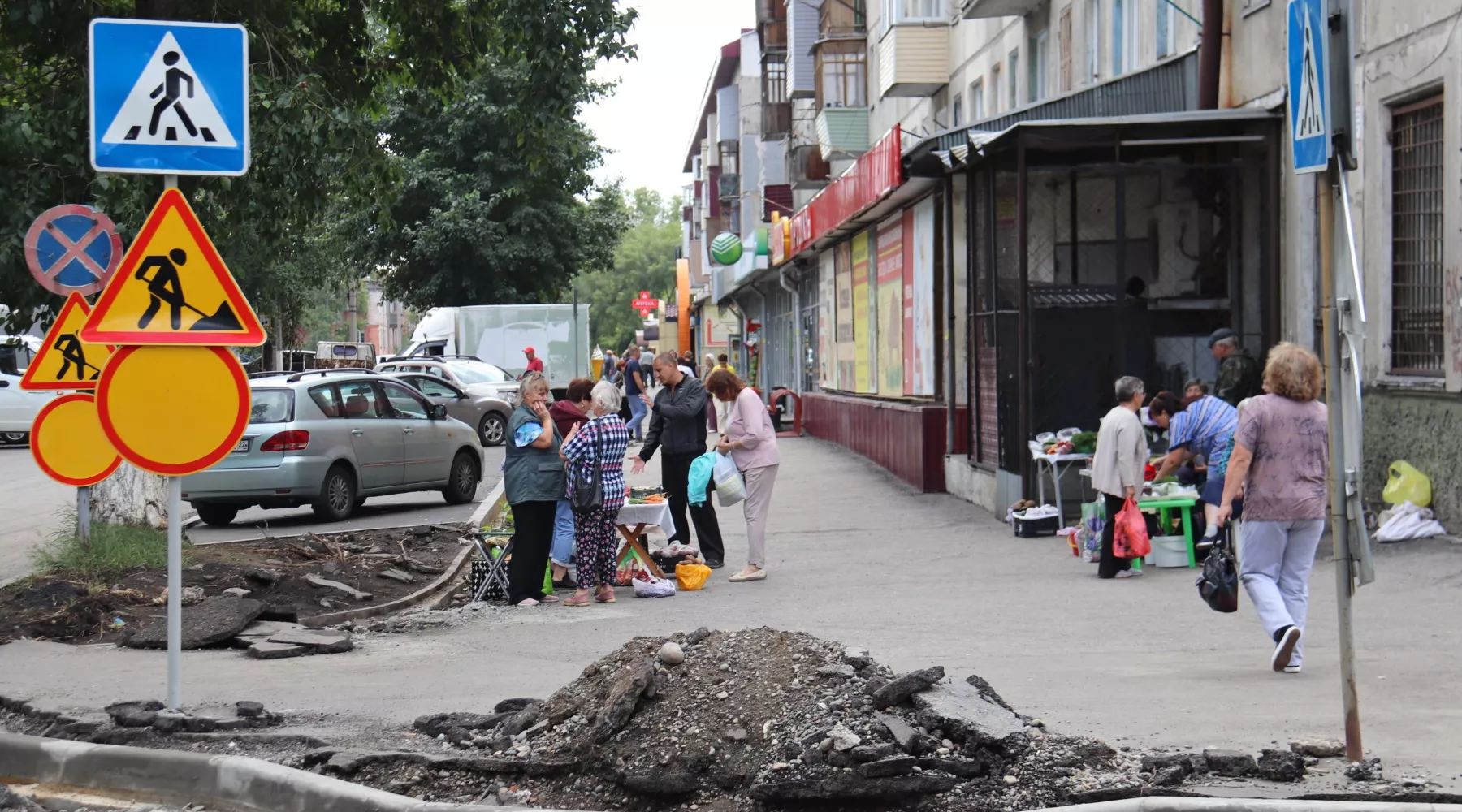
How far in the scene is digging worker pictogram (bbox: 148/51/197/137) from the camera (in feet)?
23.3

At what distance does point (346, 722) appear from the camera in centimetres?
717

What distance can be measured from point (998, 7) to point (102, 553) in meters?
16.7

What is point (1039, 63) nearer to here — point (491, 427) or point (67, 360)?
point (491, 427)

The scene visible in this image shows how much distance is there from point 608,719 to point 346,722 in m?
1.53

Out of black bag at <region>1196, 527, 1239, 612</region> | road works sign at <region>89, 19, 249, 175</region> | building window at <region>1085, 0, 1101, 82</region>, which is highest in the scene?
building window at <region>1085, 0, 1101, 82</region>

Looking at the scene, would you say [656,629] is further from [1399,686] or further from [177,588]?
[1399,686]

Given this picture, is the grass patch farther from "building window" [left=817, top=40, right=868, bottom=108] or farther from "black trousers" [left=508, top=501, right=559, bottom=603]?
"building window" [left=817, top=40, right=868, bottom=108]

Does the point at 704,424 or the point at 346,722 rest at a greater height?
the point at 704,424

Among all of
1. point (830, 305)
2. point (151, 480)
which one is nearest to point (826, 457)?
point (830, 305)

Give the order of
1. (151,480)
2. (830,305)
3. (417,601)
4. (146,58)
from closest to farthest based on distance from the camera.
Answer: (146,58), (417,601), (151,480), (830,305)

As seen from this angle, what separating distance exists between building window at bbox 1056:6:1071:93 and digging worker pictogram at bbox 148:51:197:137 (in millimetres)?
17055

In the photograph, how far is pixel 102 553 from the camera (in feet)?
37.6

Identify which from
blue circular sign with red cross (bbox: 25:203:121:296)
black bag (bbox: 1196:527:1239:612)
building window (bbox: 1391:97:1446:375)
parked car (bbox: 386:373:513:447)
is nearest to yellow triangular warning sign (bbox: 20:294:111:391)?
blue circular sign with red cross (bbox: 25:203:121:296)

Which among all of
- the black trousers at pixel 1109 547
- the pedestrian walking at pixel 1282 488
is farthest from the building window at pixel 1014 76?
the pedestrian walking at pixel 1282 488
